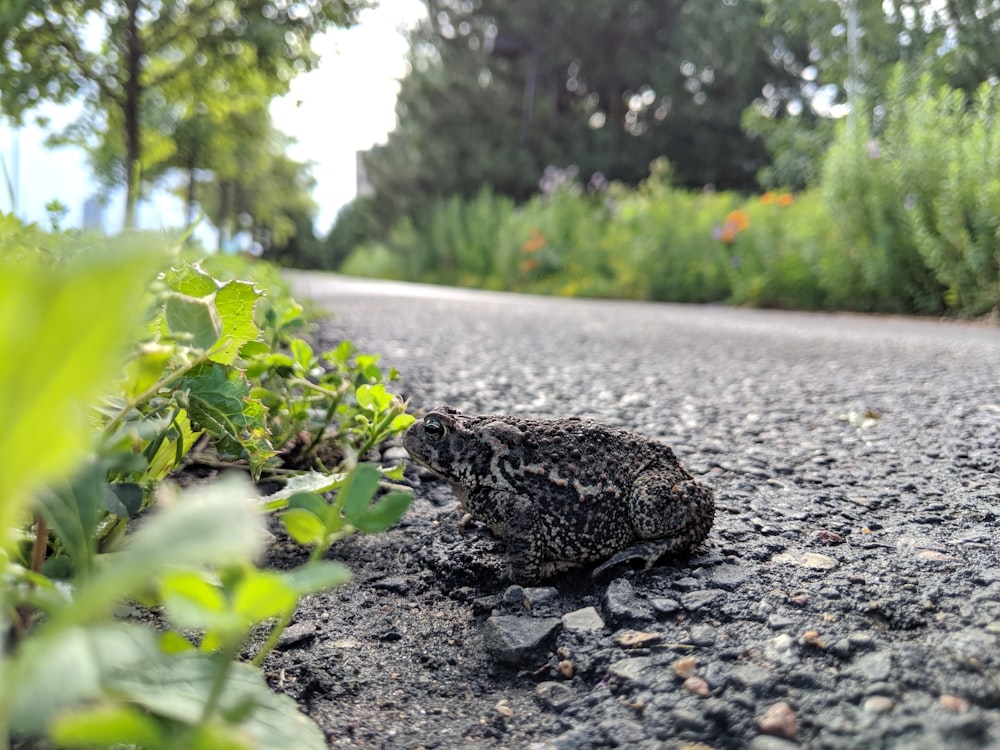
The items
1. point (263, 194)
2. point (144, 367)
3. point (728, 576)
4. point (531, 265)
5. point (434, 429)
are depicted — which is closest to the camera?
point (144, 367)

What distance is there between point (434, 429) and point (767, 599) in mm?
799

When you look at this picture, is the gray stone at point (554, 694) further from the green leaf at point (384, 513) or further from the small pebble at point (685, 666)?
the green leaf at point (384, 513)

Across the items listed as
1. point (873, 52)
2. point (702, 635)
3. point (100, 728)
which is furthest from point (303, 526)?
point (873, 52)

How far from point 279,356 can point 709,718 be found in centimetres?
129

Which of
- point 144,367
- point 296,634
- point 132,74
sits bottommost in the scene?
point 296,634

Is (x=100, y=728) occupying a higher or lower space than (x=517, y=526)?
higher

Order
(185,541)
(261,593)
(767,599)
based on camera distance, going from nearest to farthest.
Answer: (185,541) < (261,593) < (767,599)

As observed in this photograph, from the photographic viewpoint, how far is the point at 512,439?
174 cm

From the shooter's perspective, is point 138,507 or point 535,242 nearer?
point 138,507

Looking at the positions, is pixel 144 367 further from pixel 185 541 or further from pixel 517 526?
pixel 517 526

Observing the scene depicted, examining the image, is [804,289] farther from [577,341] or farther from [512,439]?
[512,439]

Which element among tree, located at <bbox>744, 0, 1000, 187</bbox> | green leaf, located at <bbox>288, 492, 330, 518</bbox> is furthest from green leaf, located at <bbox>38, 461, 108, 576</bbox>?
tree, located at <bbox>744, 0, 1000, 187</bbox>

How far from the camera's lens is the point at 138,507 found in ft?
3.88

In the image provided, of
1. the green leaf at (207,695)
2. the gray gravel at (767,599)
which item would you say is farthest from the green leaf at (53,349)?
the gray gravel at (767,599)
